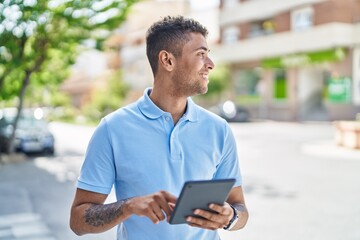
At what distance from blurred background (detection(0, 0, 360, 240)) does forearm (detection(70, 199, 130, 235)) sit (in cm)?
93

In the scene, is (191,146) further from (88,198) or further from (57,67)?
(57,67)

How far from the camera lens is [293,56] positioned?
35.5 m

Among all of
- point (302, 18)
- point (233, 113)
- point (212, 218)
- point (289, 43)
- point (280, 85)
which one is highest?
point (302, 18)

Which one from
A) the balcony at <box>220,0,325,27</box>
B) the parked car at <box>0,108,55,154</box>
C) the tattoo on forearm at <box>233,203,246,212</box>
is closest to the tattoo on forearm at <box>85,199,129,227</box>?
the tattoo on forearm at <box>233,203,246,212</box>

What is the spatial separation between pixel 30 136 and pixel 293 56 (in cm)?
2228

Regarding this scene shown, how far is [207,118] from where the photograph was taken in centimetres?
227

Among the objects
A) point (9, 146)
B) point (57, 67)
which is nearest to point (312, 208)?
point (9, 146)

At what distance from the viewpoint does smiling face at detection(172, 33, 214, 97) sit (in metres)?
2.17

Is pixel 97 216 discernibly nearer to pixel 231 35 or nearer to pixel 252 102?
pixel 252 102

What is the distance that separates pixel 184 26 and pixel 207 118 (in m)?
0.40

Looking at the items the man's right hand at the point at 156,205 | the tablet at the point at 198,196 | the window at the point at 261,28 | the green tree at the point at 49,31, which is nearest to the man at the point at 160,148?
the man's right hand at the point at 156,205

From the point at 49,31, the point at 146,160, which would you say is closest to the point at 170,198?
the point at 146,160

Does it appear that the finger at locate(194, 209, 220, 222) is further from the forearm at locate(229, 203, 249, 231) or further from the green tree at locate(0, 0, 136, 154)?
the green tree at locate(0, 0, 136, 154)

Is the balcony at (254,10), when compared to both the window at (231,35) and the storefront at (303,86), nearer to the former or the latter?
the window at (231,35)
